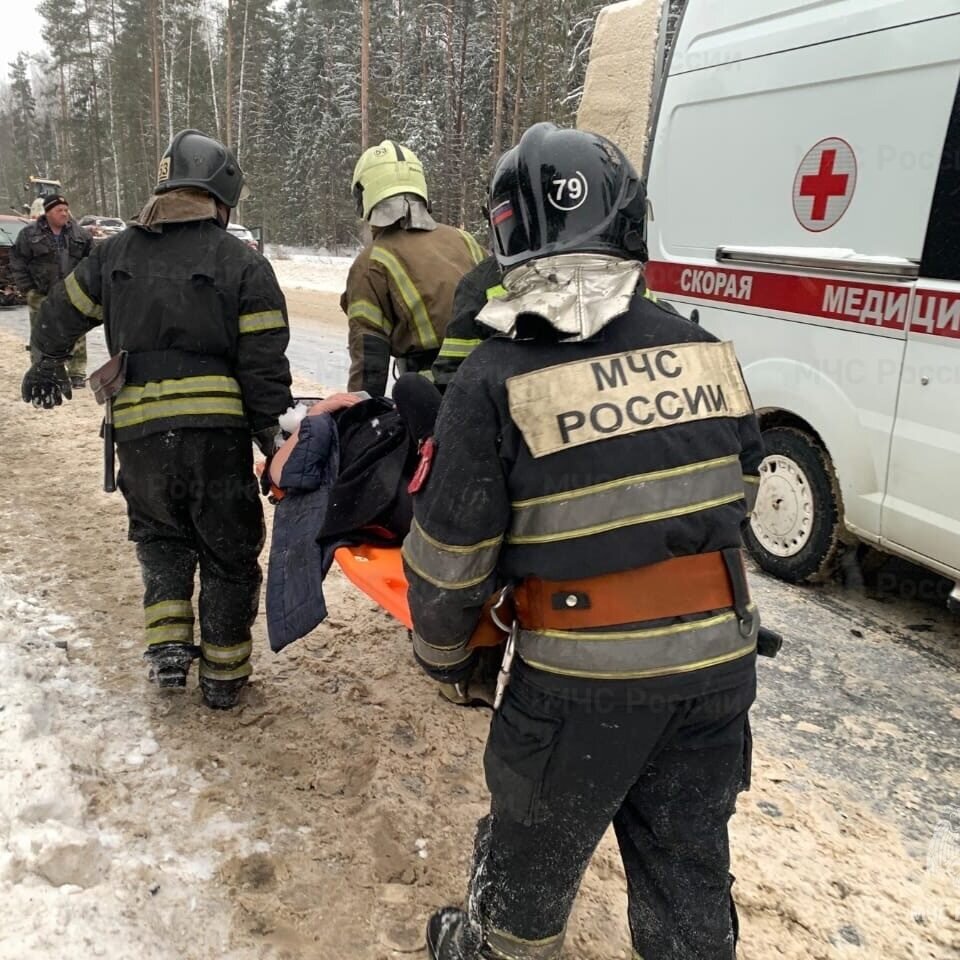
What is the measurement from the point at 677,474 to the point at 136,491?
232cm

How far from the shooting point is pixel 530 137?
1684 millimetres

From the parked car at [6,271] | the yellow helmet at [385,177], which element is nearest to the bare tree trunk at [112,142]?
the parked car at [6,271]

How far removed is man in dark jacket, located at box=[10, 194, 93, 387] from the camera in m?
9.08

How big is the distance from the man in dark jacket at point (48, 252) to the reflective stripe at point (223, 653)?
6845 mm

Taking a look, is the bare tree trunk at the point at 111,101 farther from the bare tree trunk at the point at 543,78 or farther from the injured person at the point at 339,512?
the injured person at the point at 339,512

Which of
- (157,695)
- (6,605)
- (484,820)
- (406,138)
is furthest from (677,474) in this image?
(406,138)

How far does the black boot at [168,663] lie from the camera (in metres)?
3.21

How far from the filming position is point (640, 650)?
5.08 feet

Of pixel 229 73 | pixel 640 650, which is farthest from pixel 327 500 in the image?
pixel 229 73

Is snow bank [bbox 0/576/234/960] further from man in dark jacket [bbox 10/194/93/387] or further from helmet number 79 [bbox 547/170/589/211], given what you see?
man in dark jacket [bbox 10/194/93/387]

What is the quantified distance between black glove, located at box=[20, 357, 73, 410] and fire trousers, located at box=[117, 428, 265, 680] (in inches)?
23.1

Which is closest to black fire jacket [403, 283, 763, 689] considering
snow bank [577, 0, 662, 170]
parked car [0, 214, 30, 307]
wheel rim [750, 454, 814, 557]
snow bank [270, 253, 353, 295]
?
wheel rim [750, 454, 814, 557]

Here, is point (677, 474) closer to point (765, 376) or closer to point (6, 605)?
point (765, 376)

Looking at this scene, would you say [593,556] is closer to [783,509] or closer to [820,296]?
[820,296]
